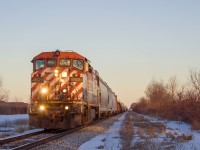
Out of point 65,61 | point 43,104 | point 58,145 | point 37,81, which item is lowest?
point 58,145

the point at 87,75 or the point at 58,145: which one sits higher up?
the point at 87,75

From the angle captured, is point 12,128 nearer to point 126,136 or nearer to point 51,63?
point 51,63

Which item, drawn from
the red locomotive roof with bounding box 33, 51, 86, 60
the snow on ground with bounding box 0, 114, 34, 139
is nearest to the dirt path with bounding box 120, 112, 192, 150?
the red locomotive roof with bounding box 33, 51, 86, 60

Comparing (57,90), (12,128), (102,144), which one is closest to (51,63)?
(57,90)

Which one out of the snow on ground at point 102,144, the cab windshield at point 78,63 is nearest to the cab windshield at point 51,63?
the cab windshield at point 78,63

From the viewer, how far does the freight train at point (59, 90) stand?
54.9ft

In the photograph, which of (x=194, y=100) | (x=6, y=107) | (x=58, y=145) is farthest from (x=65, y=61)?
(x=6, y=107)

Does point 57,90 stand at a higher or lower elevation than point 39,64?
lower

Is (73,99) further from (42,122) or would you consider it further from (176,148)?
(176,148)

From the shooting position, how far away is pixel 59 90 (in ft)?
56.9

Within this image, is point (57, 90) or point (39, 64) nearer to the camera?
Answer: point (57, 90)

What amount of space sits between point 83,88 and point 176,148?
850 centimetres

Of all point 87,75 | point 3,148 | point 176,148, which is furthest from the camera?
point 87,75

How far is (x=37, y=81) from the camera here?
17.4m
